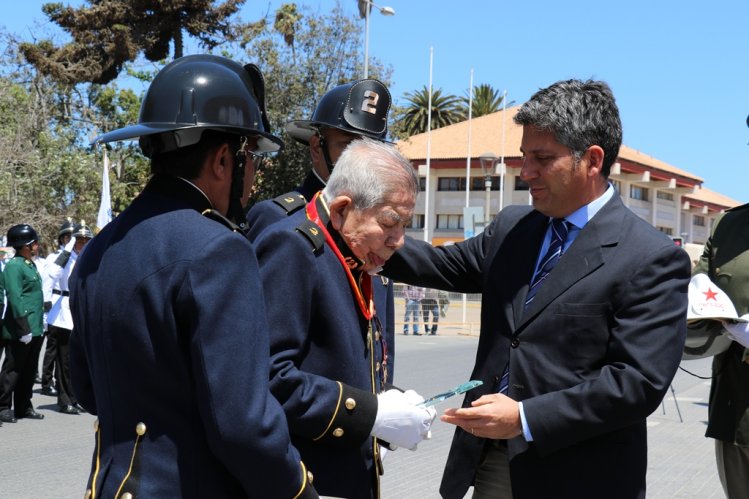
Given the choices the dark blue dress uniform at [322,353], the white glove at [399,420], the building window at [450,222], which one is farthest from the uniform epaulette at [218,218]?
the building window at [450,222]

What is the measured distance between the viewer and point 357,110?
4078mm

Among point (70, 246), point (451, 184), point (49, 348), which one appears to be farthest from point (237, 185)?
point (451, 184)

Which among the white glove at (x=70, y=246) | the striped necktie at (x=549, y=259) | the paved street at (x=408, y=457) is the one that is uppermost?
the striped necktie at (x=549, y=259)

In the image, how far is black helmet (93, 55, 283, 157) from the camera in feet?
7.64

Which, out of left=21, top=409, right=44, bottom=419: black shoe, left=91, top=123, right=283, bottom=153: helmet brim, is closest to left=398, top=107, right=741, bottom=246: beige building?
left=21, top=409, right=44, bottom=419: black shoe

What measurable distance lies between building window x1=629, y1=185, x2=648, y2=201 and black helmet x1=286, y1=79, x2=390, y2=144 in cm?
5399

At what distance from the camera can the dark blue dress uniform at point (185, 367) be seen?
2107 millimetres

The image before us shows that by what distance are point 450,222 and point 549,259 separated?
50.1 m

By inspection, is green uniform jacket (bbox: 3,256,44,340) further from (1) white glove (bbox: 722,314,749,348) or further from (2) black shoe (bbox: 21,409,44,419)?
(1) white glove (bbox: 722,314,749,348)

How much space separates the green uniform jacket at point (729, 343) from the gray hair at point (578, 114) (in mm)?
1274

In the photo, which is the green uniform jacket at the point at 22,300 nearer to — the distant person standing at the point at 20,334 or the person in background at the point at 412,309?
the distant person standing at the point at 20,334

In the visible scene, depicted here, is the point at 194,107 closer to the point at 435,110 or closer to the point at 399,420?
the point at 399,420

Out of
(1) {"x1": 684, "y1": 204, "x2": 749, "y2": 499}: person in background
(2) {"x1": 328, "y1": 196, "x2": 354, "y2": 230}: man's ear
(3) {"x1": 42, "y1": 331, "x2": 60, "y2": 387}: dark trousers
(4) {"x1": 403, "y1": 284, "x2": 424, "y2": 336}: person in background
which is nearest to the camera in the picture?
(2) {"x1": 328, "y1": 196, "x2": 354, "y2": 230}: man's ear

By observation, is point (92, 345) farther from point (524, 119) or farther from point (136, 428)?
point (524, 119)
